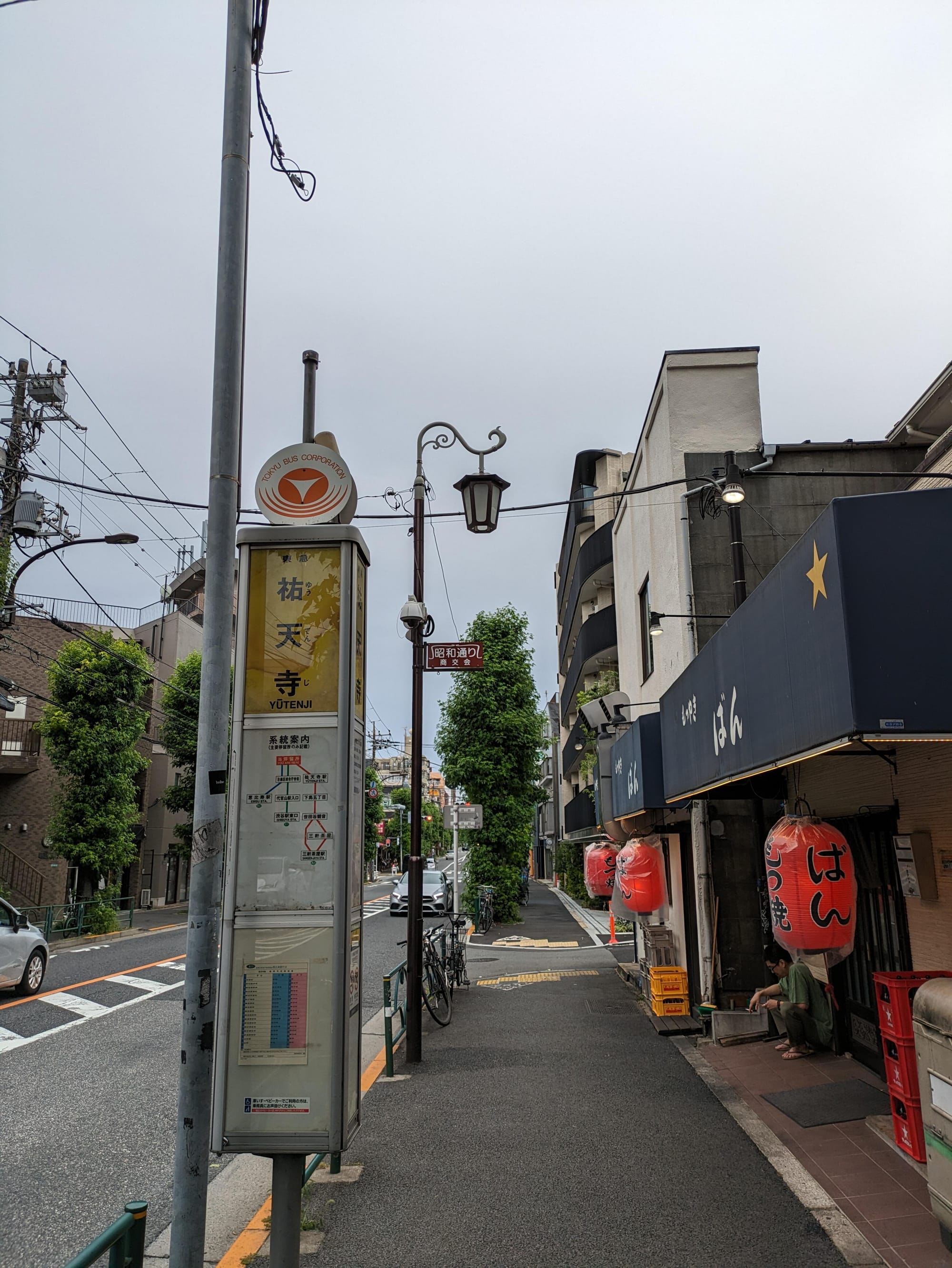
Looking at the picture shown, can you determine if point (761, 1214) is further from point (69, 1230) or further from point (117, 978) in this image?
point (117, 978)

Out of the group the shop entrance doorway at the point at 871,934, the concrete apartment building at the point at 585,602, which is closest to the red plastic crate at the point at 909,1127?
the shop entrance doorway at the point at 871,934

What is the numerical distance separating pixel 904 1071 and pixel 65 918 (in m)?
21.7

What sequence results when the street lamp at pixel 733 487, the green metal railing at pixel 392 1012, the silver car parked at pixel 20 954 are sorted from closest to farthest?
the green metal railing at pixel 392 1012, the street lamp at pixel 733 487, the silver car parked at pixel 20 954

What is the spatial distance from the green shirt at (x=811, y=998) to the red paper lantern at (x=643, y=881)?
2756 mm

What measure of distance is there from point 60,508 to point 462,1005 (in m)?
14.1

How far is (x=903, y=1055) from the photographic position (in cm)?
570

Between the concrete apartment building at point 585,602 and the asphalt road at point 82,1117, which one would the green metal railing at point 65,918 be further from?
the concrete apartment building at point 585,602

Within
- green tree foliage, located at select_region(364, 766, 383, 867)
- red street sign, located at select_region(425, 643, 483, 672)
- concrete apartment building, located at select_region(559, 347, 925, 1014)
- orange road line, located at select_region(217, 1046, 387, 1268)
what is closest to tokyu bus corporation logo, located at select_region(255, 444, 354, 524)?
orange road line, located at select_region(217, 1046, 387, 1268)

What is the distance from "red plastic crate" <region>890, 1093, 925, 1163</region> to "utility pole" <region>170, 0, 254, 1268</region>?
14.5 ft

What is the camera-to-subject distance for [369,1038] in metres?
10.7

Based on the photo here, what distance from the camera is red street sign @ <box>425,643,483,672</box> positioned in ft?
37.1

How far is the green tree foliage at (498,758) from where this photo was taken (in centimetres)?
2883

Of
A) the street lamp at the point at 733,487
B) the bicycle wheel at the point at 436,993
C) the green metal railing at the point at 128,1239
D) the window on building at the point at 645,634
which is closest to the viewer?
the green metal railing at the point at 128,1239

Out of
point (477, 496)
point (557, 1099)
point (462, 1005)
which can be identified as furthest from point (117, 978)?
point (477, 496)
